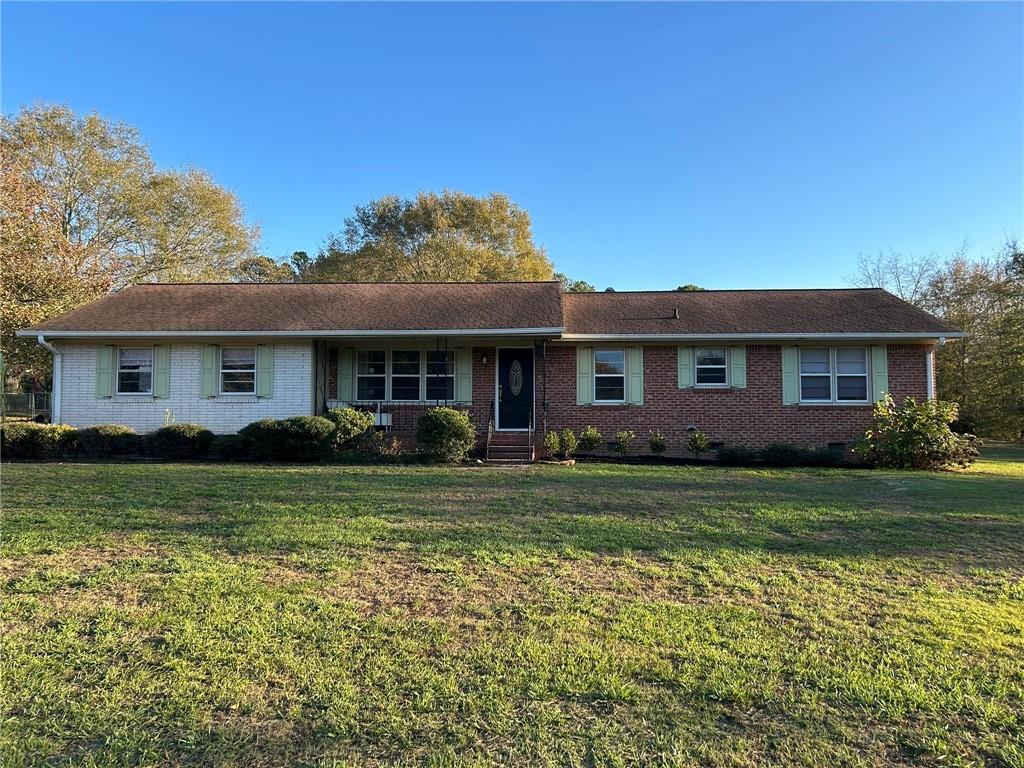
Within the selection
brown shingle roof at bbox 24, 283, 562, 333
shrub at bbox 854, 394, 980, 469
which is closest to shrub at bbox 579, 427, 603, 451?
brown shingle roof at bbox 24, 283, 562, 333

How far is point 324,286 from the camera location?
16375mm

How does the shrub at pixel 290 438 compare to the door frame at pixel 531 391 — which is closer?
the shrub at pixel 290 438

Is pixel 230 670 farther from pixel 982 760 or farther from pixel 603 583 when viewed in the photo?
pixel 982 760

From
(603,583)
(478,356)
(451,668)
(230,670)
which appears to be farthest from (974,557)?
(478,356)

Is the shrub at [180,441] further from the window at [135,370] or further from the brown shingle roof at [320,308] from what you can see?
the brown shingle roof at [320,308]

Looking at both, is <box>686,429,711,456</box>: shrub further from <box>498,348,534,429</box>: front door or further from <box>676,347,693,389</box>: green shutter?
<box>498,348,534,429</box>: front door

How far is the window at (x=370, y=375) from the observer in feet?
47.1

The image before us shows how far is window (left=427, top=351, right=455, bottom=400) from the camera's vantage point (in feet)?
46.6

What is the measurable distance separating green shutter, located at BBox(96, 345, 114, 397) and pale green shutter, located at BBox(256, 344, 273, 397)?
331cm

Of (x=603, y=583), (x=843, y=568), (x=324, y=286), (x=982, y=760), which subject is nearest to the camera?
(x=982, y=760)

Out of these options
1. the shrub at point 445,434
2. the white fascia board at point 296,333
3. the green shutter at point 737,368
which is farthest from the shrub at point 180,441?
the green shutter at point 737,368

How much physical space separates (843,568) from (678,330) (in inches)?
367

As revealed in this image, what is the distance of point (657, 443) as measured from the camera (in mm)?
13297

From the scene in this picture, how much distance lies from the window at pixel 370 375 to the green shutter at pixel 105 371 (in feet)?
17.7
